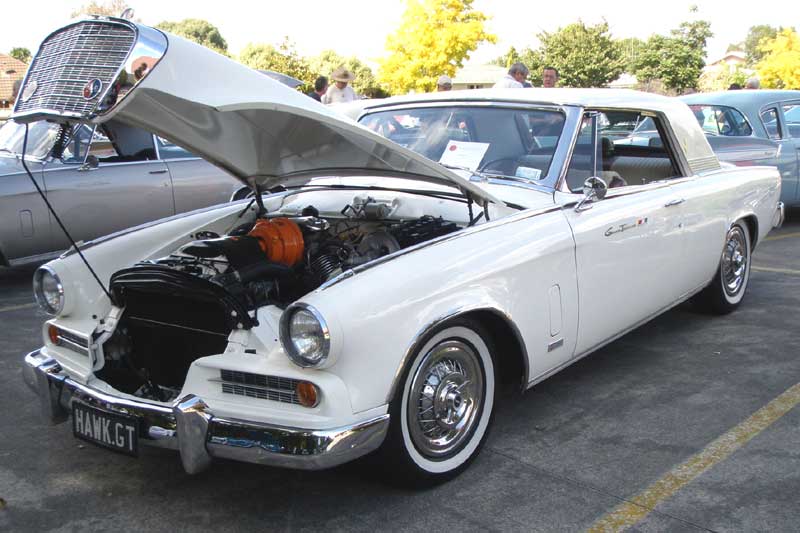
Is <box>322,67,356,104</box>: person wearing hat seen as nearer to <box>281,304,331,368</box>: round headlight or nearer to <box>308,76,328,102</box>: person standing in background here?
<box>308,76,328,102</box>: person standing in background

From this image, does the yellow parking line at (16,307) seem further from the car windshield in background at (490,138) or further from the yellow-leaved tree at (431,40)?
the yellow-leaved tree at (431,40)

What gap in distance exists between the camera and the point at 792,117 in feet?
29.2

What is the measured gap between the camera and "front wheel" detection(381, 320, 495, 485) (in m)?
2.79

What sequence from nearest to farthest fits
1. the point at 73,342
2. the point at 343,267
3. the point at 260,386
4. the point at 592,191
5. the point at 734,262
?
the point at 260,386 → the point at 73,342 → the point at 343,267 → the point at 592,191 → the point at 734,262

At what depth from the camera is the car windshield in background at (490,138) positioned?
385 centimetres

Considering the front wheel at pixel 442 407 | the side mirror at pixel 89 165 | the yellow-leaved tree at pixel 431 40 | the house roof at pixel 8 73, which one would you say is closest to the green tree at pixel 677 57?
the yellow-leaved tree at pixel 431 40

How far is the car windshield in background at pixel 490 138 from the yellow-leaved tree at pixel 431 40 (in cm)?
2426

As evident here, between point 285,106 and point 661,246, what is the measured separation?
2352 millimetres

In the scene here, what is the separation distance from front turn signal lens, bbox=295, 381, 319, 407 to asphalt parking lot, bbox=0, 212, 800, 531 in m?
0.49

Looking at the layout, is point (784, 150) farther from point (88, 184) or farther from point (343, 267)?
point (88, 184)

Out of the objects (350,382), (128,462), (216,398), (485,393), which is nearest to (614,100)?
(485,393)

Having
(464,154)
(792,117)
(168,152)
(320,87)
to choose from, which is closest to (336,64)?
(320,87)

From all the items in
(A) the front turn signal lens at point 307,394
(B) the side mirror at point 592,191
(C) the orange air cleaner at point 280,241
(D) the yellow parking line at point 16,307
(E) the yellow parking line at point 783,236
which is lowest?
(D) the yellow parking line at point 16,307

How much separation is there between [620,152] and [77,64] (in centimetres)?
352
